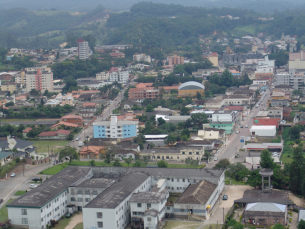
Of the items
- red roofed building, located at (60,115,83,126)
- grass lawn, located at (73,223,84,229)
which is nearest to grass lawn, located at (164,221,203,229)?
grass lawn, located at (73,223,84,229)

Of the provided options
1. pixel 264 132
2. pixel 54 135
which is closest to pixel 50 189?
pixel 54 135

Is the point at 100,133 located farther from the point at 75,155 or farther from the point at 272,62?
the point at 272,62

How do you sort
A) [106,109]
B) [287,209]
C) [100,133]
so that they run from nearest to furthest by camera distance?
1. [287,209]
2. [100,133]
3. [106,109]

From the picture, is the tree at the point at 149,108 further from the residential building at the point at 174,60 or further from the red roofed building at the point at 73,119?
the residential building at the point at 174,60

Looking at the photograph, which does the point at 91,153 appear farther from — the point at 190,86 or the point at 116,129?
the point at 190,86

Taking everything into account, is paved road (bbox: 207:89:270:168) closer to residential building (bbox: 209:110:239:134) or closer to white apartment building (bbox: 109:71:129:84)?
residential building (bbox: 209:110:239:134)

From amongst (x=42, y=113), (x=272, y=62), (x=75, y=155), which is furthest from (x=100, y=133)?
(x=272, y=62)
